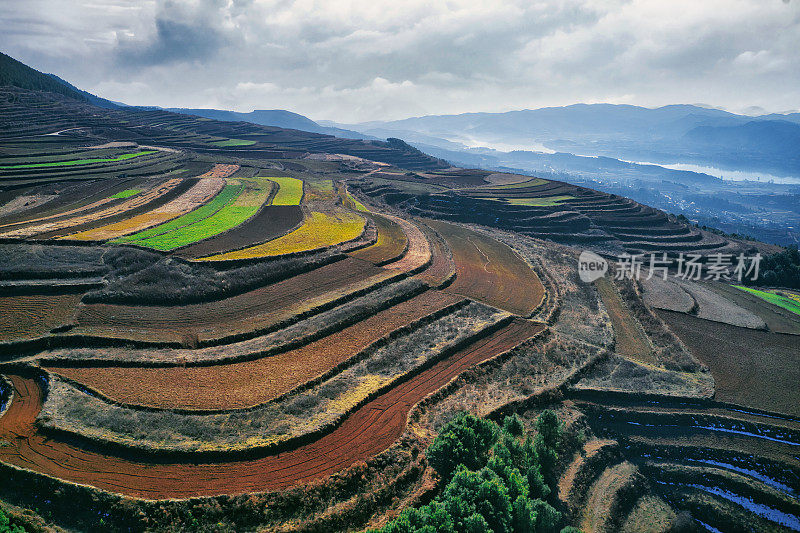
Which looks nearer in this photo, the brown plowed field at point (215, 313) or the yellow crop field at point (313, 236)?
the brown plowed field at point (215, 313)

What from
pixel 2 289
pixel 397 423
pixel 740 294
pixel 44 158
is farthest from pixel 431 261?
pixel 44 158

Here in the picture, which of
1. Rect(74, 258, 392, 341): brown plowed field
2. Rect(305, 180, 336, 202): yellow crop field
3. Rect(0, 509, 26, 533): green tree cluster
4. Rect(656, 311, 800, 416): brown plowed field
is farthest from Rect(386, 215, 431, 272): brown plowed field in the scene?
Rect(0, 509, 26, 533): green tree cluster

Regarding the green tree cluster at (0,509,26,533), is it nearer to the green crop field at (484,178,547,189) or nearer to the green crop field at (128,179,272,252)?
the green crop field at (128,179,272,252)

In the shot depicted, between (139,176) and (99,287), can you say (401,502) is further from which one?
(139,176)

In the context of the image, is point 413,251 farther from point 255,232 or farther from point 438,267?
point 255,232

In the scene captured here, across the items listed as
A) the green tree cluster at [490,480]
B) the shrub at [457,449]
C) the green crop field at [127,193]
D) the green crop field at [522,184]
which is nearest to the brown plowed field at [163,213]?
the green crop field at [127,193]

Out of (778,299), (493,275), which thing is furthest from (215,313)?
(778,299)

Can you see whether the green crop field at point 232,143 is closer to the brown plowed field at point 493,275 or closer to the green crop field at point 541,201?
the green crop field at point 541,201
